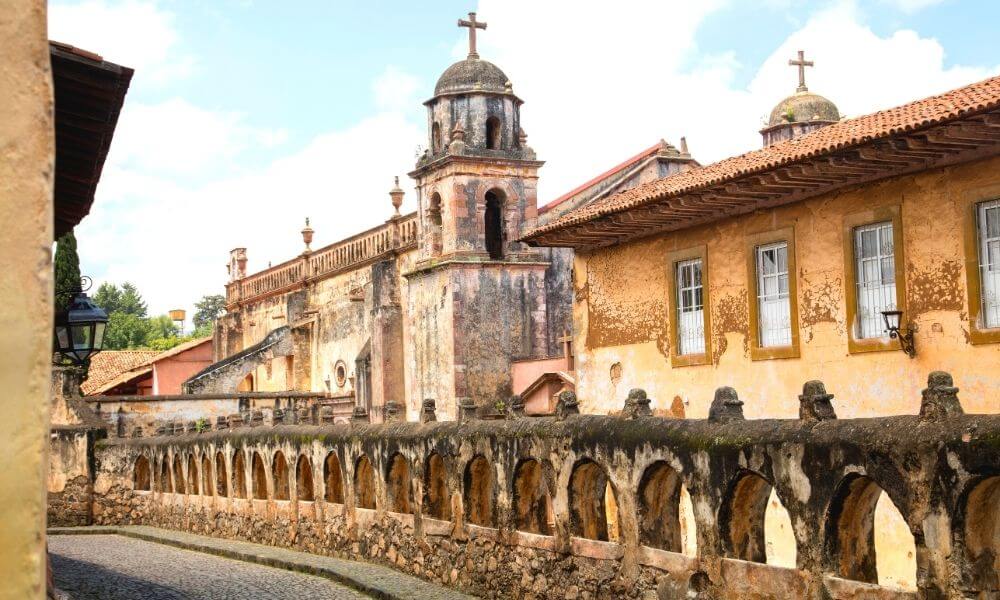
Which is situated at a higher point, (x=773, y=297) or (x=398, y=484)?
(x=773, y=297)

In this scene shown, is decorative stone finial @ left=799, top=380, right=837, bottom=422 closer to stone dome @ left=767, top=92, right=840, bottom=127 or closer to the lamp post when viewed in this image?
the lamp post

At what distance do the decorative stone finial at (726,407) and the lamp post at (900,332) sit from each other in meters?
4.56

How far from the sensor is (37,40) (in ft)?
13.8

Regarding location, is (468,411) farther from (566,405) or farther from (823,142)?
(823,142)

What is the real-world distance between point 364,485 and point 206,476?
26.3 feet

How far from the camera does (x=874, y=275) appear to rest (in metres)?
16.2

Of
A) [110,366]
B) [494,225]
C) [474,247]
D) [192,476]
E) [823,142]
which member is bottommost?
[192,476]

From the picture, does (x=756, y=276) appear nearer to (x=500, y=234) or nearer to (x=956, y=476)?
(x=956, y=476)

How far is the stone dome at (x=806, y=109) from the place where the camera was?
118ft

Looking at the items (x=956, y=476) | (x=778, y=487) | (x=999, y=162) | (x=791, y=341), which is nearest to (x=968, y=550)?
(x=956, y=476)

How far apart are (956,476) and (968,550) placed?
21.2 inches

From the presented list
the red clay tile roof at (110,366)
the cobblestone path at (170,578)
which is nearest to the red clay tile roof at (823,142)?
the cobblestone path at (170,578)

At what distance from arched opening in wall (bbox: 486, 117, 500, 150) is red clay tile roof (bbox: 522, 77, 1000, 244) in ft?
43.5

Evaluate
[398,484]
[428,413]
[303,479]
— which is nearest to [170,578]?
[303,479]
